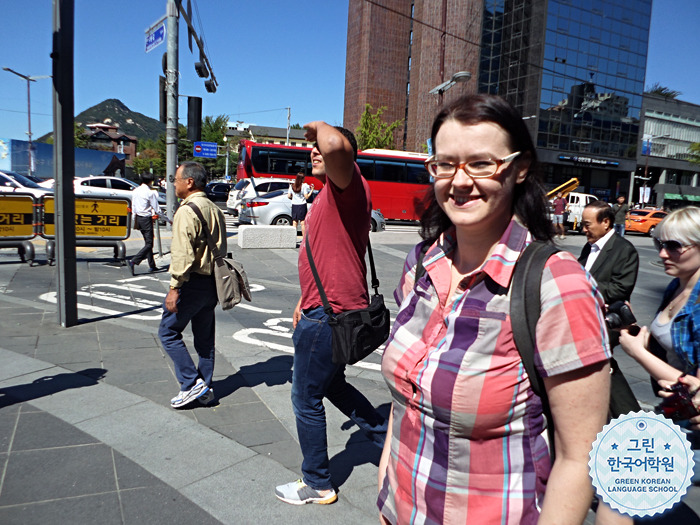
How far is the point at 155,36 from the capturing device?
1203 centimetres

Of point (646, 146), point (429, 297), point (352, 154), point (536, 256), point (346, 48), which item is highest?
point (346, 48)

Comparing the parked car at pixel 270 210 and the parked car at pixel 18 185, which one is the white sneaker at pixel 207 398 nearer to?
the parked car at pixel 270 210

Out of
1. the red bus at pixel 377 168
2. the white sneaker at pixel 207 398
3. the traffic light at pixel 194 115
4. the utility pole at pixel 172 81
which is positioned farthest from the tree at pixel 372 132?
the white sneaker at pixel 207 398

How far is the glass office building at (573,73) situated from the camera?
4238 cm

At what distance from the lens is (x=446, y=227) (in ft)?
5.63

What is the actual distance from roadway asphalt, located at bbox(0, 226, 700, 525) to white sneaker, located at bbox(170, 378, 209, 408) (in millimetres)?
60

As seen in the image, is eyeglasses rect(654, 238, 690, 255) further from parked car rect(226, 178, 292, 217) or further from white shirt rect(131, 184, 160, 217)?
parked car rect(226, 178, 292, 217)

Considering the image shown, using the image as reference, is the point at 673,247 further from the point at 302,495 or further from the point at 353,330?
the point at 302,495

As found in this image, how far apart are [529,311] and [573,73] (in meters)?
48.5

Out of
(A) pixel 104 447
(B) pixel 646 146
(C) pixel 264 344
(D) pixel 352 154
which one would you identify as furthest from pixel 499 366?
(B) pixel 646 146

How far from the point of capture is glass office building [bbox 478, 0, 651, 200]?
4238 cm

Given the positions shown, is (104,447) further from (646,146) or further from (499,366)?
(646,146)

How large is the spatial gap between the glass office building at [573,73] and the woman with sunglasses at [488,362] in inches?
1652

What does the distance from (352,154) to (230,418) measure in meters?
2.38
